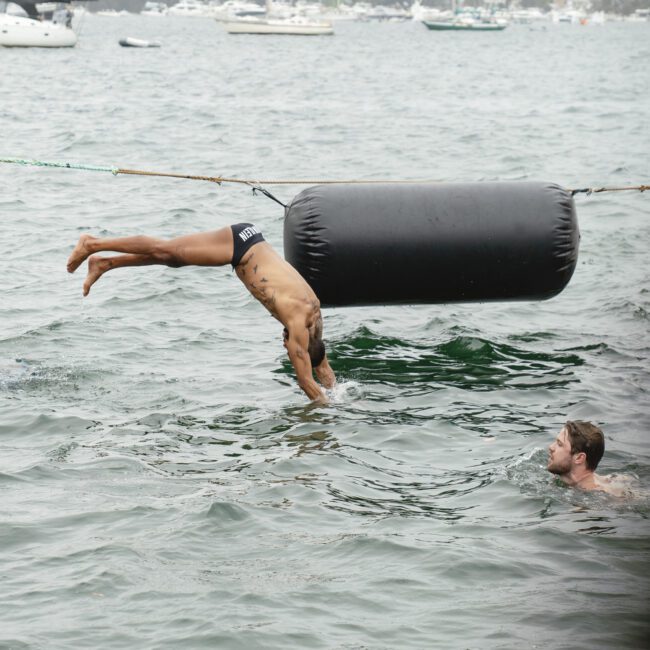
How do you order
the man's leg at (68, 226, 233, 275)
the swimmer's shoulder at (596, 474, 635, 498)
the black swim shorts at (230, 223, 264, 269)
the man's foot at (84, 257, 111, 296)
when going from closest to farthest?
the swimmer's shoulder at (596, 474, 635, 498) < the man's leg at (68, 226, 233, 275) < the black swim shorts at (230, 223, 264, 269) < the man's foot at (84, 257, 111, 296)

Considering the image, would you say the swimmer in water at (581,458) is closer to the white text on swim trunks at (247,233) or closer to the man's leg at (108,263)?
the white text on swim trunks at (247,233)

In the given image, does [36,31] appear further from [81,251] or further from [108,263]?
[81,251]

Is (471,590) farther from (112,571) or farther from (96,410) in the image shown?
(96,410)

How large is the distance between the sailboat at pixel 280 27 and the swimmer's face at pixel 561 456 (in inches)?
4019

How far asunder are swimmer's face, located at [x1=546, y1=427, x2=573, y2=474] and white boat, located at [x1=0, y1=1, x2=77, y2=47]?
6285 cm

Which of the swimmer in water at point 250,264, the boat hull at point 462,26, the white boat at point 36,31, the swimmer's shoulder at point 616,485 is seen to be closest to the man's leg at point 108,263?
the swimmer in water at point 250,264

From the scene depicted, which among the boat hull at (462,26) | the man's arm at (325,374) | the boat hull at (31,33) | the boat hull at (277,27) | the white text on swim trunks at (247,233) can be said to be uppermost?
the boat hull at (462,26)

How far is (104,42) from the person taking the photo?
99.1 meters

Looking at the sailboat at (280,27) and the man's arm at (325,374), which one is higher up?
the sailboat at (280,27)

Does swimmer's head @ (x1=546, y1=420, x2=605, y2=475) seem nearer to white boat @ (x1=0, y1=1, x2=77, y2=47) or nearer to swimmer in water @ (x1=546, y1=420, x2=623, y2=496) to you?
swimmer in water @ (x1=546, y1=420, x2=623, y2=496)

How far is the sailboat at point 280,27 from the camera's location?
107m

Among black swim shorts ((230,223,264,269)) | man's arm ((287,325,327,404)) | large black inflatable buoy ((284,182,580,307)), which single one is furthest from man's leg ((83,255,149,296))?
large black inflatable buoy ((284,182,580,307))

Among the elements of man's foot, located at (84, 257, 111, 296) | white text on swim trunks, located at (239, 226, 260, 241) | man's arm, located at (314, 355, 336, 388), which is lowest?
man's arm, located at (314, 355, 336, 388)

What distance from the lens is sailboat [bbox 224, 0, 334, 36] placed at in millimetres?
107375
